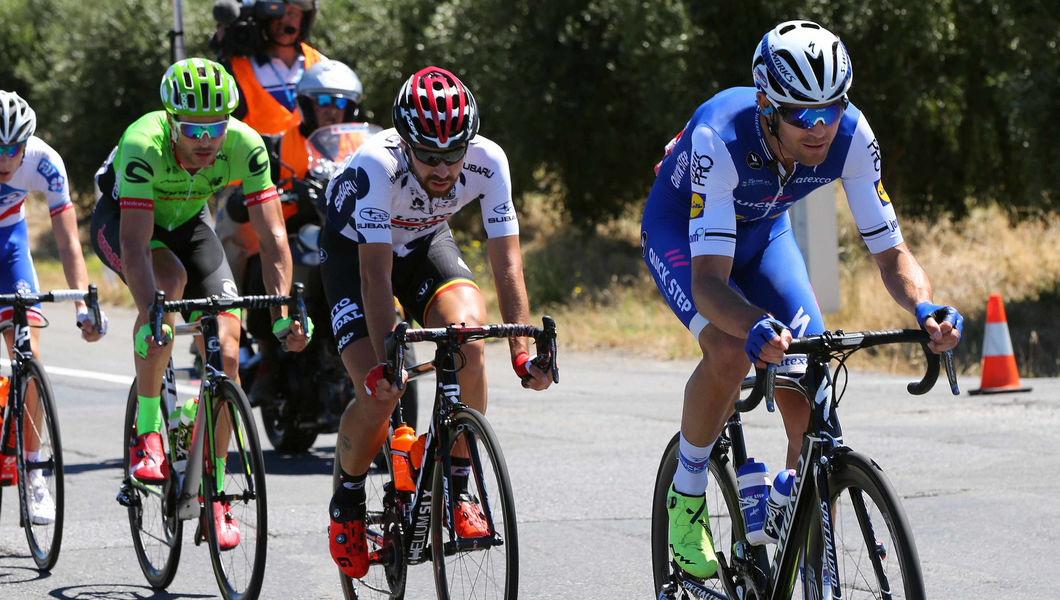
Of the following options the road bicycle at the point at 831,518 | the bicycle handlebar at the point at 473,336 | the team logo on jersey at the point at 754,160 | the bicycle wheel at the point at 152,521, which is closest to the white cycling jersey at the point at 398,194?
the bicycle handlebar at the point at 473,336

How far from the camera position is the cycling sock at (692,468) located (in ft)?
14.8

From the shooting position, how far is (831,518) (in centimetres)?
373

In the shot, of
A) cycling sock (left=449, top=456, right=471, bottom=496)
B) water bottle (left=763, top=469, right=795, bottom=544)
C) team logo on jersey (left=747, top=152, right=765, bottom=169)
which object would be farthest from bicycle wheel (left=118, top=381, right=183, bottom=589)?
team logo on jersey (left=747, top=152, right=765, bottom=169)

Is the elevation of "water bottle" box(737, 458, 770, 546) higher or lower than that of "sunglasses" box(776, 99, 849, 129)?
lower

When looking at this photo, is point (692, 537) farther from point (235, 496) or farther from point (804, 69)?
point (235, 496)

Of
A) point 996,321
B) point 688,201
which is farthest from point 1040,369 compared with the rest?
point 688,201

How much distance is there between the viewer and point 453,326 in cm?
473

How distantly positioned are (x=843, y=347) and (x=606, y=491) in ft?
13.4

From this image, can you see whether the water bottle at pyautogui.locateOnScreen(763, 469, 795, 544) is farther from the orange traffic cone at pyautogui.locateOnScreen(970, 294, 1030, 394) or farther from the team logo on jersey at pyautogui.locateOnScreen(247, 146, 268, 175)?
the orange traffic cone at pyautogui.locateOnScreen(970, 294, 1030, 394)

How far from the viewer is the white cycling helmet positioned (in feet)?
22.1

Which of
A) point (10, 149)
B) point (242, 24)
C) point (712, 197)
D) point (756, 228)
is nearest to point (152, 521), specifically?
point (10, 149)

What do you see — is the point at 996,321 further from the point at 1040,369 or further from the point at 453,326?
the point at 453,326

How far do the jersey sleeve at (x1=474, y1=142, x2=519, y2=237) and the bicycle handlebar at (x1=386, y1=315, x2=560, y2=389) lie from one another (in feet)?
1.94

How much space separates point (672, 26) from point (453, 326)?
14.3 m
